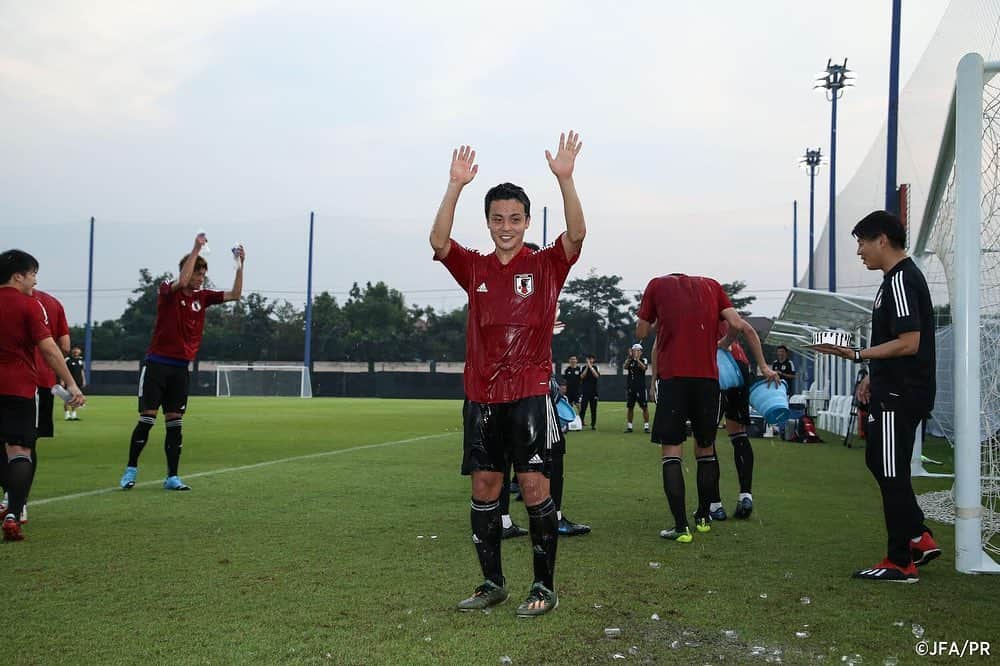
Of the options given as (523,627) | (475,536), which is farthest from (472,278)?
(523,627)

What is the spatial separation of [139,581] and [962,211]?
4975 millimetres

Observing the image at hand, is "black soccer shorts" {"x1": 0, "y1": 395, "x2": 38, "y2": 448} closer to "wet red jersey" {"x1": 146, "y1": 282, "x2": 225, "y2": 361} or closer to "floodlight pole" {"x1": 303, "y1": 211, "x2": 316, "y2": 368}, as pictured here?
"wet red jersey" {"x1": 146, "y1": 282, "x2": 225, "y2": 361}

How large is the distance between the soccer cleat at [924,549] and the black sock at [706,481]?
1663 millimetres

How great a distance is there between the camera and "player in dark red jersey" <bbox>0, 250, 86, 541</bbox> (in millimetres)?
6168

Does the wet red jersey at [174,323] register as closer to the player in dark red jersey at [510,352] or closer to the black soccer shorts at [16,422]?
the black soccer shorts at [16,422]

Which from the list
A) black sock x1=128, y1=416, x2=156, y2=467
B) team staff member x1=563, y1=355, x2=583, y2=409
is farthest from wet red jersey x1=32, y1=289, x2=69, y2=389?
team staff member x1=563, y1=355, x2=583, y2=409

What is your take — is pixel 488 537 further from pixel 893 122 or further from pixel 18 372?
pixel 893 122

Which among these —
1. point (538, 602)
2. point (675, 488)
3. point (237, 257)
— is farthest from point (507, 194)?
point (237, 257)

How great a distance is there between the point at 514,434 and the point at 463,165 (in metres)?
1.30

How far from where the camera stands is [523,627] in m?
3.92

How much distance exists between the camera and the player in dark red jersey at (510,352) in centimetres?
428

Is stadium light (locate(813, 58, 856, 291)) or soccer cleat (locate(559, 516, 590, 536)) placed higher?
stadium light (locate(813, 58, 856, 291))

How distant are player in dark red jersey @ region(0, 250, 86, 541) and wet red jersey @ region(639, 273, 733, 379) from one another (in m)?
3.96

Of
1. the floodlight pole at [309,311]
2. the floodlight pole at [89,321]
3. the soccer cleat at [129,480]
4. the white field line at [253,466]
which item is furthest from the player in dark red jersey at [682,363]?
the floodlight pole at [89,321]
